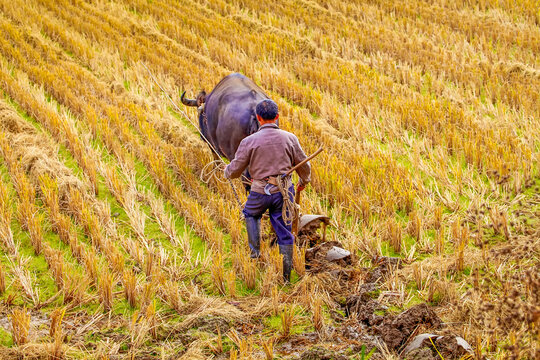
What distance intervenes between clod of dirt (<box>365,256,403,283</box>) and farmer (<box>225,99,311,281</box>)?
2.11ft

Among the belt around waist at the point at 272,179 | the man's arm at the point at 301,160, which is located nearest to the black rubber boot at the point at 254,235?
the belt around waist at the point at 272,179

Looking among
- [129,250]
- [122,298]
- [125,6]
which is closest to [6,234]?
[129,250]

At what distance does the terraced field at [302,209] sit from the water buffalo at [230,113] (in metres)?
0.39

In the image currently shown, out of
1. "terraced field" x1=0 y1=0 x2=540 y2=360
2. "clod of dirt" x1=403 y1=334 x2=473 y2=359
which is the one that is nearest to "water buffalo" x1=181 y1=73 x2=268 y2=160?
"terraced field" x1=0 y1=0 x2=540 y2=360

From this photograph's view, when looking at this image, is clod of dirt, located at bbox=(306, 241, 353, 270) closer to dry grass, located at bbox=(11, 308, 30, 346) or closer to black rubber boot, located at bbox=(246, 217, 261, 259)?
black rubber boot, located at bbox=(246, 217, 261, 259)

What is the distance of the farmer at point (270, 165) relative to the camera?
12.7 feet

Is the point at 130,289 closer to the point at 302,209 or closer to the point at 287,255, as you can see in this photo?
the point at 287,255

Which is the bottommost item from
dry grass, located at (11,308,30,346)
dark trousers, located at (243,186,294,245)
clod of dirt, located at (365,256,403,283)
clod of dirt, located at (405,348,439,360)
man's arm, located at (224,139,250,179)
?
clod of dirt, located at (365,256,403,283)

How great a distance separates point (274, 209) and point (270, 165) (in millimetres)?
375

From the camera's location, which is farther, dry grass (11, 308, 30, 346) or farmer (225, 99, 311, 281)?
farmer (225, 99, 311, 281)

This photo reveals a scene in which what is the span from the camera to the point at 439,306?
3.67 m

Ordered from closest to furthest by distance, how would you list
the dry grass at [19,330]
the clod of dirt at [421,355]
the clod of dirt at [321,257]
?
the clod of dirt at [421,355], the dry grass at [19,330], the clod of dirt at [321,257]

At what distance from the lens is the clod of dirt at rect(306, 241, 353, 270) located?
423 centimetres

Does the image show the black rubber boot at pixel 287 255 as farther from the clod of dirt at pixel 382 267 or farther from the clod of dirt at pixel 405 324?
the clod of dirt at pixel 405 324
